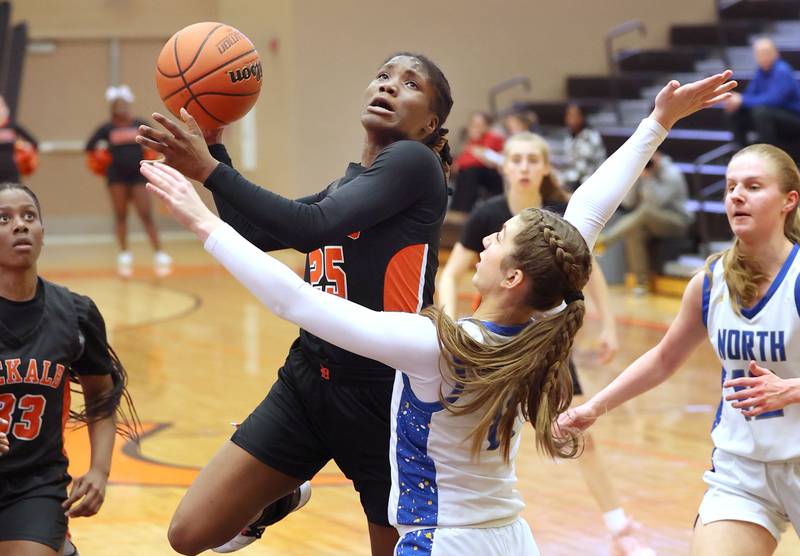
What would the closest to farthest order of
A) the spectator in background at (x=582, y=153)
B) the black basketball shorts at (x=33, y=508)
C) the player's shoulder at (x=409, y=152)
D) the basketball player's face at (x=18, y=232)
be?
the player's shoulder at (x=409, y=152) → the black basketball shorts at (x=33, y=508) → the basketball player's face at (x=18, y=232) → the spectator in background at (x=582, y=153)

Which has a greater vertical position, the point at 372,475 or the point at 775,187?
the point at 775,187

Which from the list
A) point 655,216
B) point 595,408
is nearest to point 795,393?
point 595,408

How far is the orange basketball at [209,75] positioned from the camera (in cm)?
320

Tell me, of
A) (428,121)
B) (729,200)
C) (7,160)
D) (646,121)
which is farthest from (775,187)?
(7,160)

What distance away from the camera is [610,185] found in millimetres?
3121

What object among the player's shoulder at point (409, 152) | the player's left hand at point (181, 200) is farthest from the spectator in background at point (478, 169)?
the player's left hand at point (181, 200)

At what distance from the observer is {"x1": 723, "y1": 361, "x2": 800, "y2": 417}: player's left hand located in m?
3.06

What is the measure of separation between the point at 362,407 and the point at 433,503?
0.53 m

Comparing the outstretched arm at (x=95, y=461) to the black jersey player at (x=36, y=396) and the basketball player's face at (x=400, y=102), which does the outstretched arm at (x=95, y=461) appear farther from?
the basketball player's face at (x=400, y=102)

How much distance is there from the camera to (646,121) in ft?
10.5

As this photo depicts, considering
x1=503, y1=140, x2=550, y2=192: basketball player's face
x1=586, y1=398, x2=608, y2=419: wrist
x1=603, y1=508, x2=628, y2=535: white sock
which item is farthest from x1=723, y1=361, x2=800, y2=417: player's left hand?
x1=503, y1=140, x2=550, y2=192: basketball player's face

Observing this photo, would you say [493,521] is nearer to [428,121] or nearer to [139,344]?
[428,121]

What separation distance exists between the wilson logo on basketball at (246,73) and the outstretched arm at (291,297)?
0.67 meters

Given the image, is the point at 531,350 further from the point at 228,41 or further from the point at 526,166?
the point at 526,166
